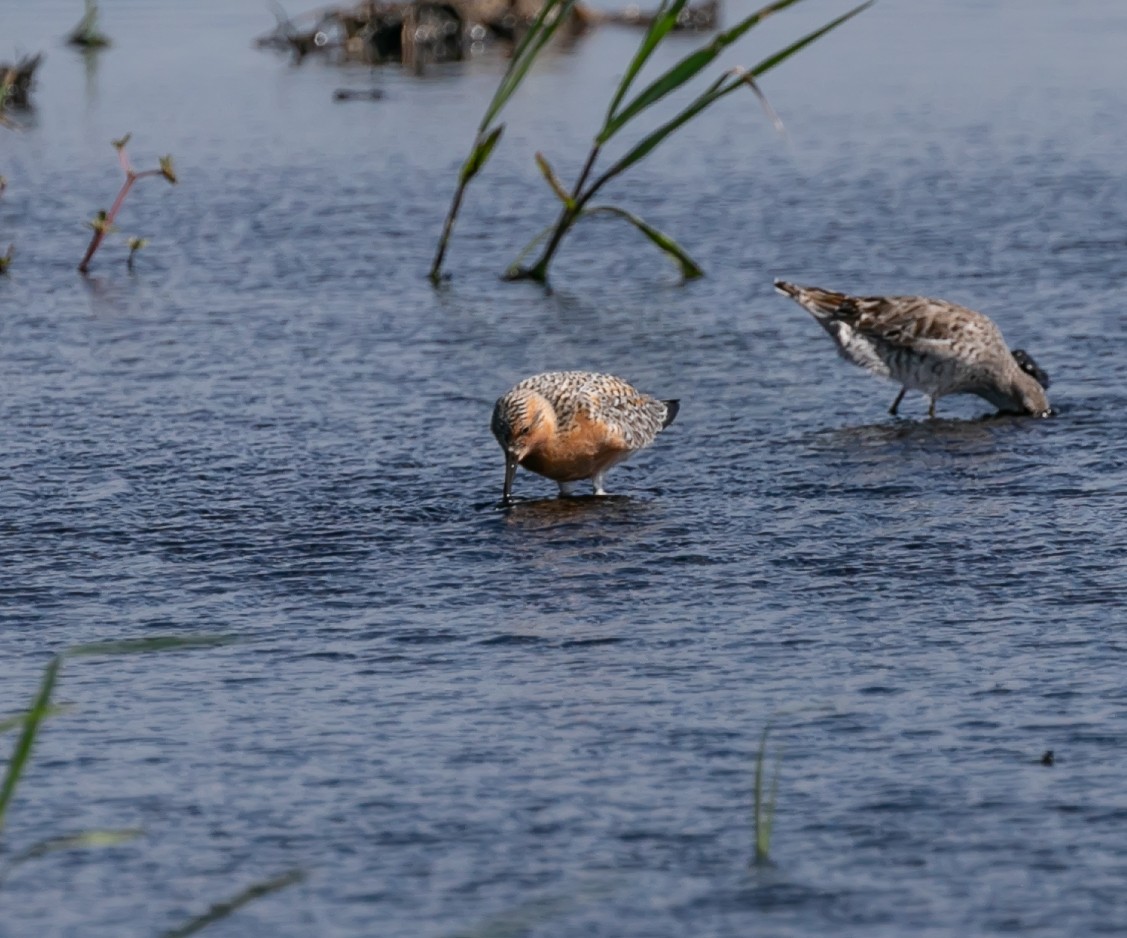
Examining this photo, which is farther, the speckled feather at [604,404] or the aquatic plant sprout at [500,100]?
the aquatic plant sprout at [500,100]

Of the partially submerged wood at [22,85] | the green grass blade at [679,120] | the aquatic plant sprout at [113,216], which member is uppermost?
the green grass blade at [679,120]

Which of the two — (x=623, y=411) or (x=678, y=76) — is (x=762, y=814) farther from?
(x=678, y=76)

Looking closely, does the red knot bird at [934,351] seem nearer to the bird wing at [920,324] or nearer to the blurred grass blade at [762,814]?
the bird wing at [920,324]

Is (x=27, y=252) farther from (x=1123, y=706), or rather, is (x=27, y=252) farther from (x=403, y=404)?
(x=1123, y=706)

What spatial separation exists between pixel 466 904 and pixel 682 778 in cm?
96

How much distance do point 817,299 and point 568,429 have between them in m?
3.02

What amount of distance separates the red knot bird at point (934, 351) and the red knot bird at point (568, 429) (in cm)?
195

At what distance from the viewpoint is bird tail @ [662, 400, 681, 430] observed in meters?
9.89

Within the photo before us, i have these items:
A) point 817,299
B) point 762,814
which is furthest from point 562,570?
Result: point 817,299

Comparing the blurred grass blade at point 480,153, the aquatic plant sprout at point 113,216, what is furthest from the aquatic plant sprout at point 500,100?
the aquatic plant sprout at point 113,216

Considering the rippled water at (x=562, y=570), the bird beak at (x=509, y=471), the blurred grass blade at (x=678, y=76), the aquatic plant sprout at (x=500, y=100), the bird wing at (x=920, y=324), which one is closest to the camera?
the rippled water at (x=562, y=570)

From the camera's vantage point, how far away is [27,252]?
15234 millimetres

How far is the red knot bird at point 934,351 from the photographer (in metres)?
10.7

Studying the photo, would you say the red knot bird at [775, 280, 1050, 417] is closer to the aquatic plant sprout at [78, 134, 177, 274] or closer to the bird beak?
the bird beak
